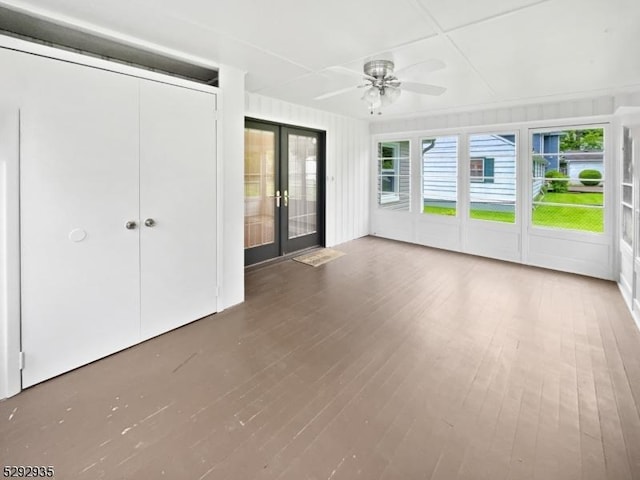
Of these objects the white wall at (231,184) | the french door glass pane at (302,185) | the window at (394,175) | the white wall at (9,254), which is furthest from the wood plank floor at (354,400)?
the window at (394,175)

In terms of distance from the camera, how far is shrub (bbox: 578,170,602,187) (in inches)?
187

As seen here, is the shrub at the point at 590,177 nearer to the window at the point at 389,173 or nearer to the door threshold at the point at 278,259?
the window at the point at 389,173

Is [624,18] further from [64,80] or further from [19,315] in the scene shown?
[19,315]

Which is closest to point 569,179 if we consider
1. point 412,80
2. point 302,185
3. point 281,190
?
point 412,80

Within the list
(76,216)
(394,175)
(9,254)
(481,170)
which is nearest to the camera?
(9,254)

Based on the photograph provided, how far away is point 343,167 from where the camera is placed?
661 centimetres

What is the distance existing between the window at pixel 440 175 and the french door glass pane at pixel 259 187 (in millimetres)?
3193

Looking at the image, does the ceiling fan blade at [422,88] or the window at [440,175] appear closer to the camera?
the ceiling fan blade at [422,88]

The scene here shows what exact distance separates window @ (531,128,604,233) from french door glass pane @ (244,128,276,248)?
4.31 metres

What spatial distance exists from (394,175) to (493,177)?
2.03 m

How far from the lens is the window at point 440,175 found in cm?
624

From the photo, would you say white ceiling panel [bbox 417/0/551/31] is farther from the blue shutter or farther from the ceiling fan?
the blue shutter

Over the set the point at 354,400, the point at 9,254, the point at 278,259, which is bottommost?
the point at 354,400

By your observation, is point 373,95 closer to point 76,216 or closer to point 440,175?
point 76,216
